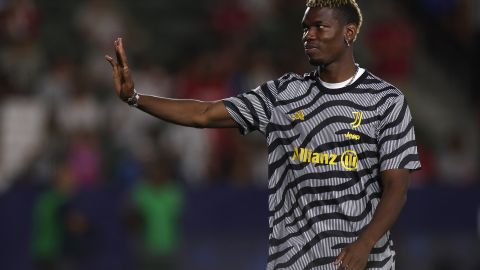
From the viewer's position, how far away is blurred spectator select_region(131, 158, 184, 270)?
1166 centimetres

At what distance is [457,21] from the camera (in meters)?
15.9

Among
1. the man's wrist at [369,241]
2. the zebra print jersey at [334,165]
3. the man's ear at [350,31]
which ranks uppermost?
the man's ear at [350,31]

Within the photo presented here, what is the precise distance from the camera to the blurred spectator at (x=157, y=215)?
11.7 m

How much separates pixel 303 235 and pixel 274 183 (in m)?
0.31

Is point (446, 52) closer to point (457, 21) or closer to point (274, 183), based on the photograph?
point (457, 21)

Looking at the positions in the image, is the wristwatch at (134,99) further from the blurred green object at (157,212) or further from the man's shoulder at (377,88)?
the blurred green object at (157,212)

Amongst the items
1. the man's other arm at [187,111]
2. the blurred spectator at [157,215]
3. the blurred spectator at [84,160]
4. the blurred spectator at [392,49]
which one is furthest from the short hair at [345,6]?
the blurred spectator at [392,49]

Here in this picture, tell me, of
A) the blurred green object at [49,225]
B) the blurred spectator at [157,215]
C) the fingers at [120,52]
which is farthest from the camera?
the blurred spectator at [157,215]

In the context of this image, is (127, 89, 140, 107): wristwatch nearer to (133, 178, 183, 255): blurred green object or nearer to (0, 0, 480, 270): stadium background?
(0, 0, 480, 270): stadium background

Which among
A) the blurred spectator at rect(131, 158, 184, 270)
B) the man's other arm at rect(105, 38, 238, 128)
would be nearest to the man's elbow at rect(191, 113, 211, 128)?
the man's other arm at rect(105, 38, 238, 128)

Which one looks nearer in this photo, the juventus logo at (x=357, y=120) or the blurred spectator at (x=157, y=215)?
the juventus logo at (x=357, y=120)

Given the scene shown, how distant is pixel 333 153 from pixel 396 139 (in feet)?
1.00

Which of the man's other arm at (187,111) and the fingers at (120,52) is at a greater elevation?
the fingers at (120,52)

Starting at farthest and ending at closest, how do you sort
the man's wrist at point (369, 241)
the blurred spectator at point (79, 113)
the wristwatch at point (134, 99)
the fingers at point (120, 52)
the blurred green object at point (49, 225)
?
the blurred spectator at point (79, 113) → the blurred green object at point (49, 225) → the wristwatch at point (134, 99) → the fingers at point (120, 52) → the man's wrist at point (369, 241)
